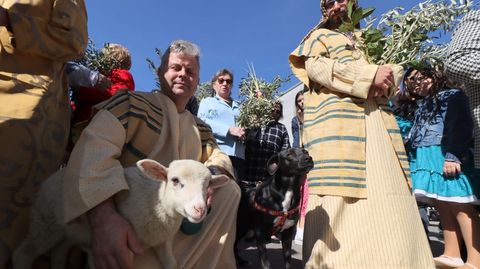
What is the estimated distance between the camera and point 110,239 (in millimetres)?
1686

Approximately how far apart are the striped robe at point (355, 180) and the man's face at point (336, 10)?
0.96 ft

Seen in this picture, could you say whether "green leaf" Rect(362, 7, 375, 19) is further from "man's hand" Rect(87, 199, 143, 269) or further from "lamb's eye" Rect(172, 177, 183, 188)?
"man's hand" Rect(87, 199, 143, 269)

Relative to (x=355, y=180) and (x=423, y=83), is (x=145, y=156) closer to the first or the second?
(x=355, y=180)

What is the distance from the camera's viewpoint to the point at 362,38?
296cm

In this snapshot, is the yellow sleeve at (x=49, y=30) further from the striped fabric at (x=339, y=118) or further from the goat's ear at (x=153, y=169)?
the striped fabric at (x=339, y=118)

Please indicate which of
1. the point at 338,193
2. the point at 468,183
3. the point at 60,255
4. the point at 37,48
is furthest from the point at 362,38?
the point at 60,255

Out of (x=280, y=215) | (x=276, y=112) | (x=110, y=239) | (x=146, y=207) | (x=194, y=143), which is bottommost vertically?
(x=110, y=239)

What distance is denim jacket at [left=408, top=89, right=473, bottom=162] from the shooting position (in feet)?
11.5

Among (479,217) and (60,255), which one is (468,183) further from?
(60,255)

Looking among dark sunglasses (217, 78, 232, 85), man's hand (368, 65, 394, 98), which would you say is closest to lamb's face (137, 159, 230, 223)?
man's hand (368, 65, 394, 98)

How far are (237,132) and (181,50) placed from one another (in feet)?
7.15

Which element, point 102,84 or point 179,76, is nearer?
point 179,76

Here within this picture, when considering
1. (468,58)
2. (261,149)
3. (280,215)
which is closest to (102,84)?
(280,215)

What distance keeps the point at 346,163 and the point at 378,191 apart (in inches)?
11.4
